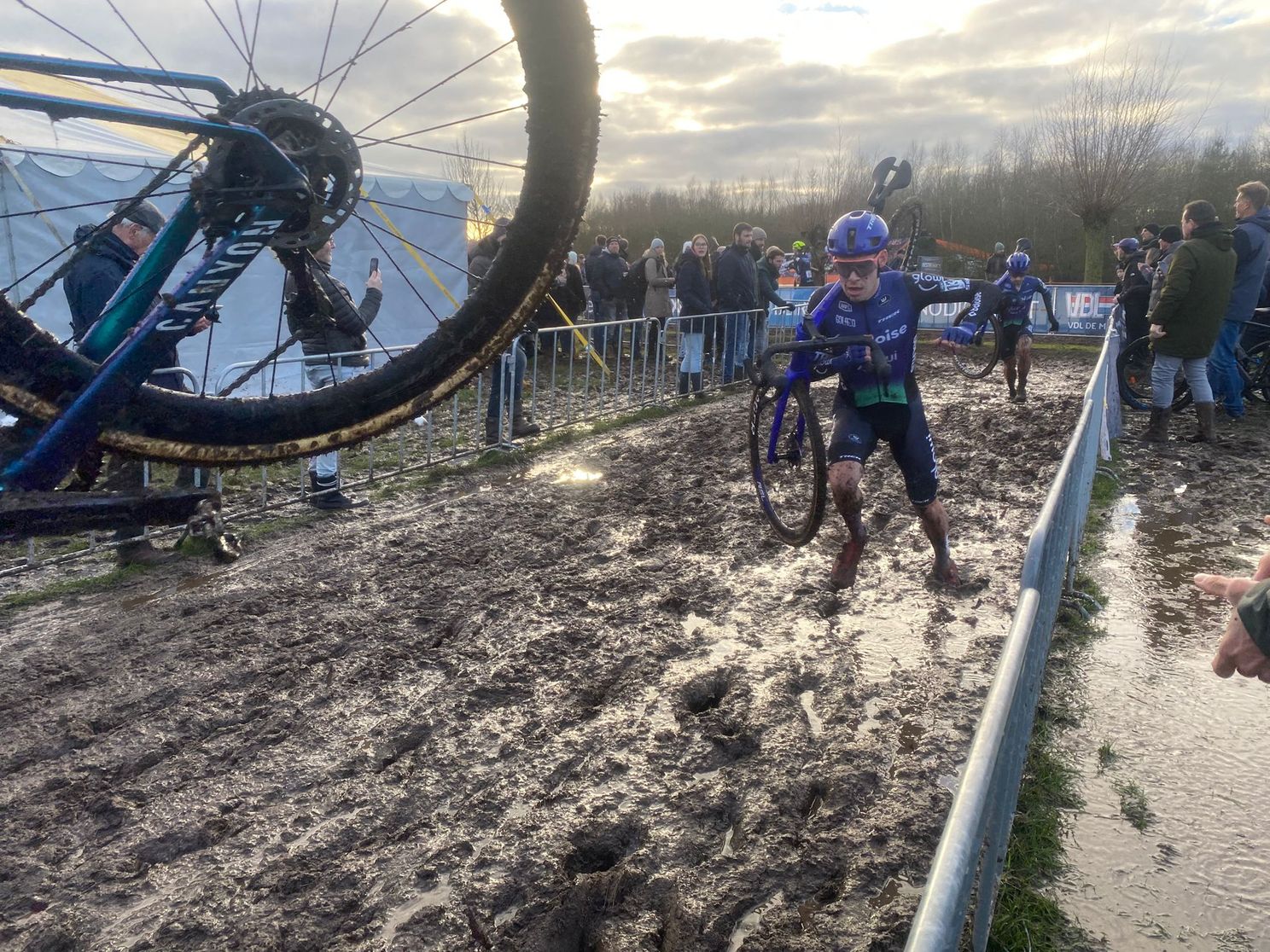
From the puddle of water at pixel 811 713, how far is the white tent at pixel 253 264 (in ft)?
13.3

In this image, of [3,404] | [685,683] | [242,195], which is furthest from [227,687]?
[242,195]

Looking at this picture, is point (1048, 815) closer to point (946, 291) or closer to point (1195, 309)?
point (946, 291)

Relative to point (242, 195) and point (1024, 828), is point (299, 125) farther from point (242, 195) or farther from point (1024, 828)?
point (1024, 828)

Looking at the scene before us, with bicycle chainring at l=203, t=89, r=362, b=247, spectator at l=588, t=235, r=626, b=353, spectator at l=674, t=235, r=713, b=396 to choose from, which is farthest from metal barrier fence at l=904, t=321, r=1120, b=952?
spectator at l=588, t=235, r=626, b=353

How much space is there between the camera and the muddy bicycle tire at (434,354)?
6.47 feet

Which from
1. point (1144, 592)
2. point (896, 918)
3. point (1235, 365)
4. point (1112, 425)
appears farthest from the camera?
point (1235, 365)

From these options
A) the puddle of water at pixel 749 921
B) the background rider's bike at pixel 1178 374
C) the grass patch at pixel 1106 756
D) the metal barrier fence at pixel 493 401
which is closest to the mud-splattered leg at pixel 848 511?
the grass patch at pixel 1106 756

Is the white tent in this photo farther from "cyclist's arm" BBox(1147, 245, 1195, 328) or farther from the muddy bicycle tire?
"cyclist's arm" BBox(1147, 245, 1195, 328)

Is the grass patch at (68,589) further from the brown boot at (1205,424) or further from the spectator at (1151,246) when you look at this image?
the spectator at (1151,246)

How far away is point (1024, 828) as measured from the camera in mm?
3109

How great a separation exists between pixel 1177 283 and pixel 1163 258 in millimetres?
2027

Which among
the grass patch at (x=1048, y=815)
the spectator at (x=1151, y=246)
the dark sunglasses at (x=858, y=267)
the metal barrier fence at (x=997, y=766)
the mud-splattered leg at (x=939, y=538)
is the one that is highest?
the spectator at (x=1151, y=246)

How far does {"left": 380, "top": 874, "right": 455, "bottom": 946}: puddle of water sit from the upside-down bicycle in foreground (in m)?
1.39

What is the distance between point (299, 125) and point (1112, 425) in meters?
8.90
